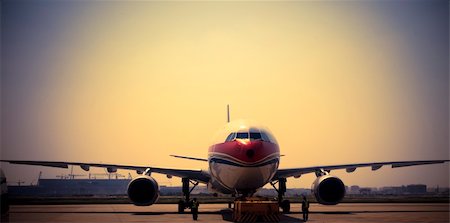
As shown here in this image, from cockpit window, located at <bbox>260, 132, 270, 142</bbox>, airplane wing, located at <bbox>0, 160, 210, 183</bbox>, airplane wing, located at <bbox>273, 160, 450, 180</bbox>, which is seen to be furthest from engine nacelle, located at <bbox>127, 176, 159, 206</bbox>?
airplane wing, located at <bbox>273, 160, 450, 180</bbox>

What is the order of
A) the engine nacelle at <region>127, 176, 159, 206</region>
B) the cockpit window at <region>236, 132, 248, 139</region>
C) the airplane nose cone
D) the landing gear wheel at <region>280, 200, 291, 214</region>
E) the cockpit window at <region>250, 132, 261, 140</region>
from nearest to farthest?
the airplane nose cone → the cockpit window at <region>250, 132, 261, 140</region> → the cockpit window at <region>236, 132, 248, 139</region> → the engine nacelle at <region>127, 176, 159, 206</region> → the landing gear wheel at <region>280, 200, 291, 214</region>

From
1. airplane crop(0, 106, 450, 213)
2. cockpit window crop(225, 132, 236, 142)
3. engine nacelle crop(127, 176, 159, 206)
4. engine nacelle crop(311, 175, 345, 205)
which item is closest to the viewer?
airplane crop(0, 106, 450, 213)

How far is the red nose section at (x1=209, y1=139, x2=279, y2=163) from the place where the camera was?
21125 millimetres

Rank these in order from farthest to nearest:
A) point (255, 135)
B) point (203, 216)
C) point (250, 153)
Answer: point (203, 216)
point (255, 135)
point (250, 153)

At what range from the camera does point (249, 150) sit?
69.5ft

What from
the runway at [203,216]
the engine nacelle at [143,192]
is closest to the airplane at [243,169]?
the engine nacelle at [143,192]

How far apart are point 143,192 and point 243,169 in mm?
7220

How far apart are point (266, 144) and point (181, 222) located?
213 inches

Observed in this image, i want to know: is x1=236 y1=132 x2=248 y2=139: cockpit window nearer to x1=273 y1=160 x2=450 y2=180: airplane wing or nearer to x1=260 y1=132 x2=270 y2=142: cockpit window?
x1=260 y1=132 x2=270 y2=142: cockpit window

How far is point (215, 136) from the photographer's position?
26391mm

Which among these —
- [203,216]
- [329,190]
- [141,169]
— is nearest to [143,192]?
[203,216]

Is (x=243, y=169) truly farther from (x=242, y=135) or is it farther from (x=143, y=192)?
(x=143, y=192)

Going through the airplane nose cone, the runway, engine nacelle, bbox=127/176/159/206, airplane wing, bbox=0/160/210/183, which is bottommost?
the runway

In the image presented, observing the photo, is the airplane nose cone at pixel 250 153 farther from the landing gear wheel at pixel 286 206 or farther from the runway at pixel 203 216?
the landing gear wheel at pixel 286 206
